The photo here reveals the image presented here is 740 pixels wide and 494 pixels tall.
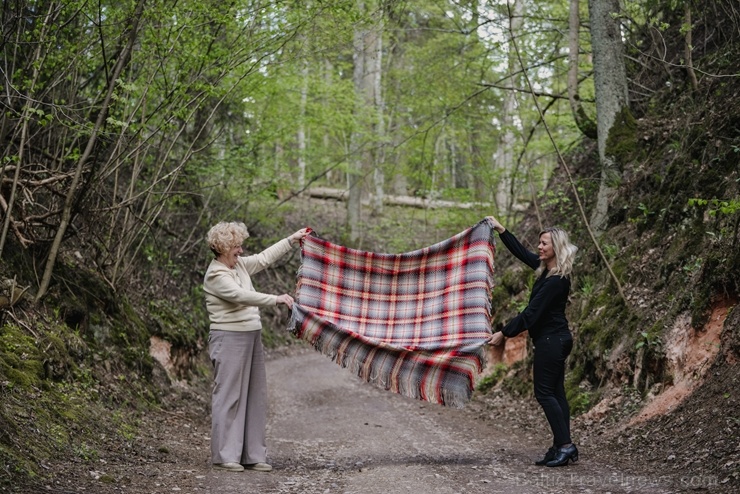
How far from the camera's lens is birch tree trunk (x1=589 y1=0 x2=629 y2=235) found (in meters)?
11.1

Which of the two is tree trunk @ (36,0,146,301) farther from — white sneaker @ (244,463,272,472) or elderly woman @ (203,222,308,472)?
white sneaker @ (244,463,272,472)

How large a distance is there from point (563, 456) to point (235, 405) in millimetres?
2968

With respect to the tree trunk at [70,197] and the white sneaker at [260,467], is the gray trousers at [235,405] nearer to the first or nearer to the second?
the white sneaker at [260,467]

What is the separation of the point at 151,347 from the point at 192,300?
4.60 meters

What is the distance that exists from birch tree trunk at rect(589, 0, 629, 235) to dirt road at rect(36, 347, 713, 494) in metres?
3.46

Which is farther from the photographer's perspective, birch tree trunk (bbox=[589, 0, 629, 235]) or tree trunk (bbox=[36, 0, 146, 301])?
birch tree trunk (bbox=[589, 0, 629, 235])

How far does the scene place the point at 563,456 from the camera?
6336mm

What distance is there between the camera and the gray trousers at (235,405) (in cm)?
647

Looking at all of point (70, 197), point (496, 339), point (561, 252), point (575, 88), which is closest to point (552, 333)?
point (496, 339)

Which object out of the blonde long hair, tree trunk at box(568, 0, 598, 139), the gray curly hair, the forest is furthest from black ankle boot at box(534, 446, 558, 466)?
tree trunk at box(568, 0, 598, 139)

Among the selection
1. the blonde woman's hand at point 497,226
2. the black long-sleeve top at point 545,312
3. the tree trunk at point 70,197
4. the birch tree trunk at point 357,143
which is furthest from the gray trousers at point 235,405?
the birch tree trunk at point 357,143

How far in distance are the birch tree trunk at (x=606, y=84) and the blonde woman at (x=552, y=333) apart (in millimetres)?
4966

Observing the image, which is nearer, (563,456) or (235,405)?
(563,456)

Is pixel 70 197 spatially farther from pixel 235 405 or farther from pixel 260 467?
pixel 260 467
